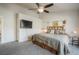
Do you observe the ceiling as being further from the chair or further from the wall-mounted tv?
the chair

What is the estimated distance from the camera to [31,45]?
2.11 m

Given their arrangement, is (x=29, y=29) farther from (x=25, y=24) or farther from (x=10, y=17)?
(x=10, y=17)

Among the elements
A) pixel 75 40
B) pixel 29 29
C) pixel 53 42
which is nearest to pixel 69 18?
pixel 75 40

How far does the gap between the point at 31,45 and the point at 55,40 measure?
1.70 feet

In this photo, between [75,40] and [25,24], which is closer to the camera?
[75,40]

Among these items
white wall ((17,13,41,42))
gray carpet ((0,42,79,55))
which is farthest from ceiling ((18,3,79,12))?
gray carpet ((0,42,79,55))

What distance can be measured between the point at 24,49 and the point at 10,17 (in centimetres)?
72

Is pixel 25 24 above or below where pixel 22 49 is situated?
above

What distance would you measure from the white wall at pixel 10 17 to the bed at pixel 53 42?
0.48 metres

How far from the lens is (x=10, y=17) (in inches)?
80.5

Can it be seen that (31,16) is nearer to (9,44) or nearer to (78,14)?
(9,44)

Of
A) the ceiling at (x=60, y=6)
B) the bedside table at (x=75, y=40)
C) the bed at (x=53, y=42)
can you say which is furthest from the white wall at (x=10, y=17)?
the bedside table at (x=75, y=40)

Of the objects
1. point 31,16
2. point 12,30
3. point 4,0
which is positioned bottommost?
point 12,30
